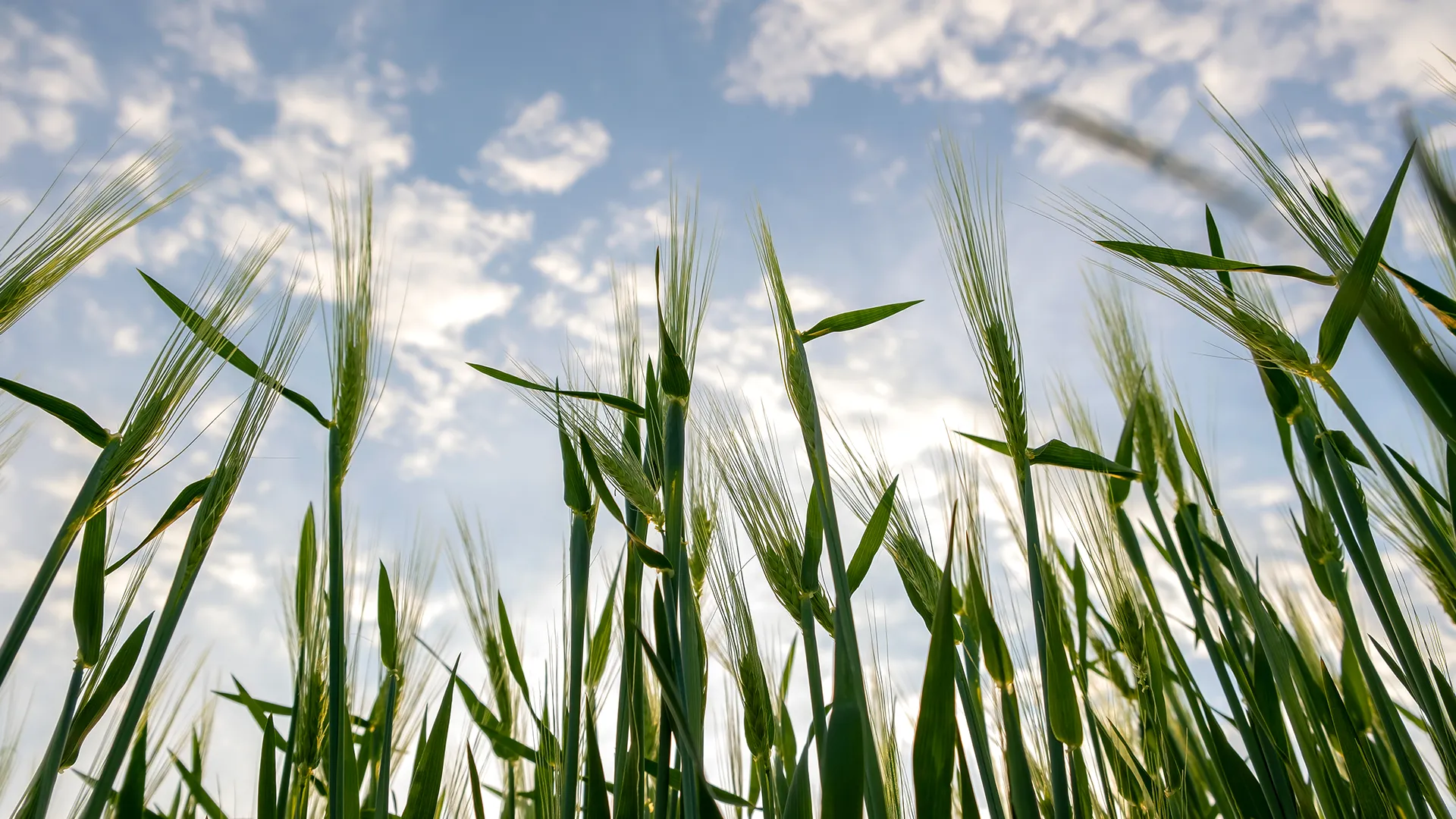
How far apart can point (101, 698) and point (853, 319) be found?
124 centimetres

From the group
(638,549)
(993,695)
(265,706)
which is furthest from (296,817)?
(993,695)

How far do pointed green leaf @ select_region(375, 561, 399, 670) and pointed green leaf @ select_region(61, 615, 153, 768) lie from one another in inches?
16.9

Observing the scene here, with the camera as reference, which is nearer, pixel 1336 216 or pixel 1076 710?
pixel 1076 710

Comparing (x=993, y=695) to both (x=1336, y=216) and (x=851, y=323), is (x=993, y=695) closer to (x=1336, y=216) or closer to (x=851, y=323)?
(x=851, y=323)

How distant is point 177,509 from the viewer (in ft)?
4.21

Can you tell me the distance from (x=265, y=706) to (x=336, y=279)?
0.95 m

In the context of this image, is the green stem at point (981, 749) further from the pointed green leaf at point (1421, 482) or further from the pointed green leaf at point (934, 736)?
the pointed green leaf at point (1421, 482)

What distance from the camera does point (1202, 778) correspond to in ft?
5.63

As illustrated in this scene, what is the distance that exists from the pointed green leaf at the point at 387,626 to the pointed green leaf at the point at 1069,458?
4.00 ft

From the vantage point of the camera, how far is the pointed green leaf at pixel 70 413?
4.08 ft

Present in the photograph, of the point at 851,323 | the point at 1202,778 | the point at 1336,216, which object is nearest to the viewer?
the point at 1336,216

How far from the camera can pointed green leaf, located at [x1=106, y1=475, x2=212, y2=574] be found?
1281 mm

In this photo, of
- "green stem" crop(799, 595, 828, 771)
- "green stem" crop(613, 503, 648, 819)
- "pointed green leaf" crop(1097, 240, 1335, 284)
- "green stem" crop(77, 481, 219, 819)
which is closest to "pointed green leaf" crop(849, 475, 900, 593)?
"green stem" crop(799, 595, 828, 771)

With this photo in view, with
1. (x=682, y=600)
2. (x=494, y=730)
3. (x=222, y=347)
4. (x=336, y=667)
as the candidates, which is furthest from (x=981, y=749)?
(x=222, y=347)
